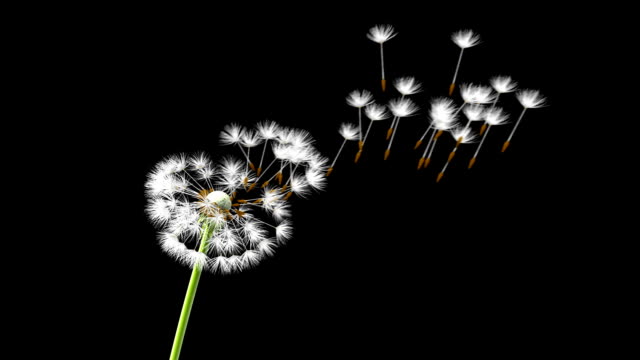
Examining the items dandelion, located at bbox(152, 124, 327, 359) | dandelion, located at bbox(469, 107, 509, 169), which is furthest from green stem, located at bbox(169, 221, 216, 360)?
dandelion, located at bbox(469, 107, 509, 169)

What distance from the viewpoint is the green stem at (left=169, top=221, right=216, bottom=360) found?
3.97m

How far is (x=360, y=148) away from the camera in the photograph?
4258mm

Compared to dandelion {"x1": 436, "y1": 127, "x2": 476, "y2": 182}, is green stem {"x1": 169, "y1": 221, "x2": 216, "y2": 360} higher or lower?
lower

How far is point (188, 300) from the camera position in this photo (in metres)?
4.04

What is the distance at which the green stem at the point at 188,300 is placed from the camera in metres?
3.97

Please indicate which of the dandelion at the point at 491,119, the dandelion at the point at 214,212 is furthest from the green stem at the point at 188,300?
the dandelion at the point at 491,119

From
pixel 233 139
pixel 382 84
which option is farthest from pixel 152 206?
pixel 382 84

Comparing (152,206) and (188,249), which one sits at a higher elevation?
(152,206)

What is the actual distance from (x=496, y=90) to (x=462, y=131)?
0.35 m

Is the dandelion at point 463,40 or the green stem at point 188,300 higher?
the dandelion at point 463,40

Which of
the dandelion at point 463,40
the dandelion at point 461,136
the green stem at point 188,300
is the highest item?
the dandelion at point 463,40

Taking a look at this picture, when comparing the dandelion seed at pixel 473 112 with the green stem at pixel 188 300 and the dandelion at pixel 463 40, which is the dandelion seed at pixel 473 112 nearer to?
the dandelion at pixel 463 40

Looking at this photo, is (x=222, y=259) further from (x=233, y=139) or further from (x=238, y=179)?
(x=233, y=139)

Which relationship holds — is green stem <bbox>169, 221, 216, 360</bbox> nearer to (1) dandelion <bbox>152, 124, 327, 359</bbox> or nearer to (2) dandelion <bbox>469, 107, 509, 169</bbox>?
(1) dandelion <bbox>152, 124, 327, 359</bbox>
